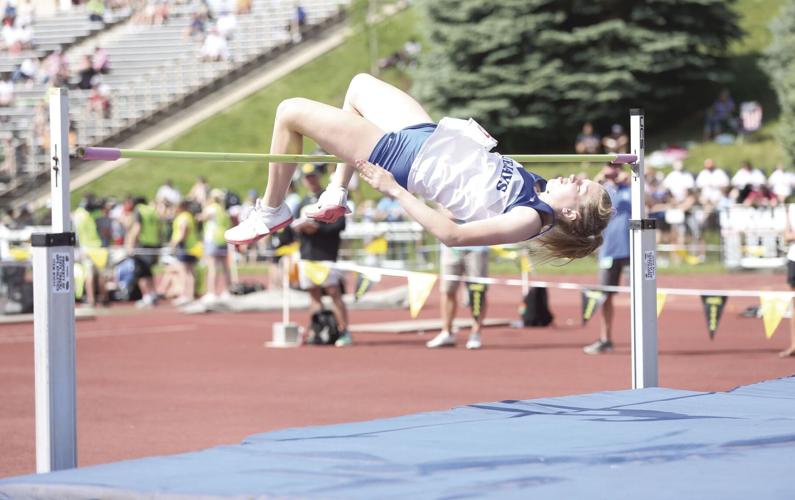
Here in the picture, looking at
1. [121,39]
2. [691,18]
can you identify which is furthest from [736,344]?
[121,39]

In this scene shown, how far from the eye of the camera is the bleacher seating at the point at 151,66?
28469 millimetres

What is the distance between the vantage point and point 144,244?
17156mm

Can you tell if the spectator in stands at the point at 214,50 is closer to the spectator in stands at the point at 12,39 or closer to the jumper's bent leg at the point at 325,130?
the spectator in stands at the point at 12,39

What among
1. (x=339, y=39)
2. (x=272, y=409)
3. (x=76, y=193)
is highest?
(x=339, y=39)

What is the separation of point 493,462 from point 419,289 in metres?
6.80

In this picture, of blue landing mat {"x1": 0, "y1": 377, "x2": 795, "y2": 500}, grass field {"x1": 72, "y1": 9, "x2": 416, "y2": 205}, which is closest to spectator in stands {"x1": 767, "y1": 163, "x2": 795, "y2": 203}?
grass field {"x1": 72, "y1": 9, "x2": 416, "y2": 205}

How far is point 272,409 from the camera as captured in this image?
805cm

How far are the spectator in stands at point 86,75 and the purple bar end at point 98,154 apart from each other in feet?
84.3

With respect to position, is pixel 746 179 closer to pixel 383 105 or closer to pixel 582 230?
pixel 582 230

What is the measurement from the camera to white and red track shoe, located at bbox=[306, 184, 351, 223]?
5.45 m

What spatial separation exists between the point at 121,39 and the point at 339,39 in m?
5.83

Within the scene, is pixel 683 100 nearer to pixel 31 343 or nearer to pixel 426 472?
pixel 31 343

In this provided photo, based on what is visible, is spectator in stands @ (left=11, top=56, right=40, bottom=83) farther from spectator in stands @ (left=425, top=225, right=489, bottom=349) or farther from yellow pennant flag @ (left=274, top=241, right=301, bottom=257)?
spectator in stands @ (left=425, top=225, right=489, bottom=349)

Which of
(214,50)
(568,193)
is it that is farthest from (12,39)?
(568,193)
